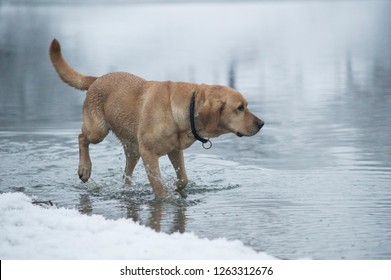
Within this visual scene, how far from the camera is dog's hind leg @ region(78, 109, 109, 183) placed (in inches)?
386

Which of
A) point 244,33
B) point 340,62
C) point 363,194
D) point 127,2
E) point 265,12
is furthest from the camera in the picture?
point 127,2

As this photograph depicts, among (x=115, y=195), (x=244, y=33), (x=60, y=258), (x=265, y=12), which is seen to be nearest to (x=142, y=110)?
(x=115, y=195)

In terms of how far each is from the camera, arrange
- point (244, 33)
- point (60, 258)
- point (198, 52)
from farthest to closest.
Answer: point (244, 33)
point (198, 52)
point (60, 258)

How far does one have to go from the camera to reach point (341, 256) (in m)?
6.86

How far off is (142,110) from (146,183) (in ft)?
4.01

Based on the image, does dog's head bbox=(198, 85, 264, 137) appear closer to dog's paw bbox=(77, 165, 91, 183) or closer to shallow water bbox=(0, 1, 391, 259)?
shallow water bbox=(0, 1, 391, 259)

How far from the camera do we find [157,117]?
29.1ft

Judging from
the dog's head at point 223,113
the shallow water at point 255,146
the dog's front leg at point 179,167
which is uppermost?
the dog's head at point 223,113

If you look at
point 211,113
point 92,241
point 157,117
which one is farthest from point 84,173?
point 92,241

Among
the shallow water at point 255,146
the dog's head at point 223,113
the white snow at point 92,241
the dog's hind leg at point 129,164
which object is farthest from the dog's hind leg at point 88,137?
the white snow at point 92,241

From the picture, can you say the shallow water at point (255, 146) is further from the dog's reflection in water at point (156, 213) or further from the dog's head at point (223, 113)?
the dog's head at point (223, 113)

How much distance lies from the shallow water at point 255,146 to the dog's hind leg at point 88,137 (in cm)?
17

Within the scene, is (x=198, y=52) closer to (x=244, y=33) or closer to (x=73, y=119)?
(x=244, y=33)

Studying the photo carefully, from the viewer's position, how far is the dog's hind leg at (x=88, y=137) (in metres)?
9.80
